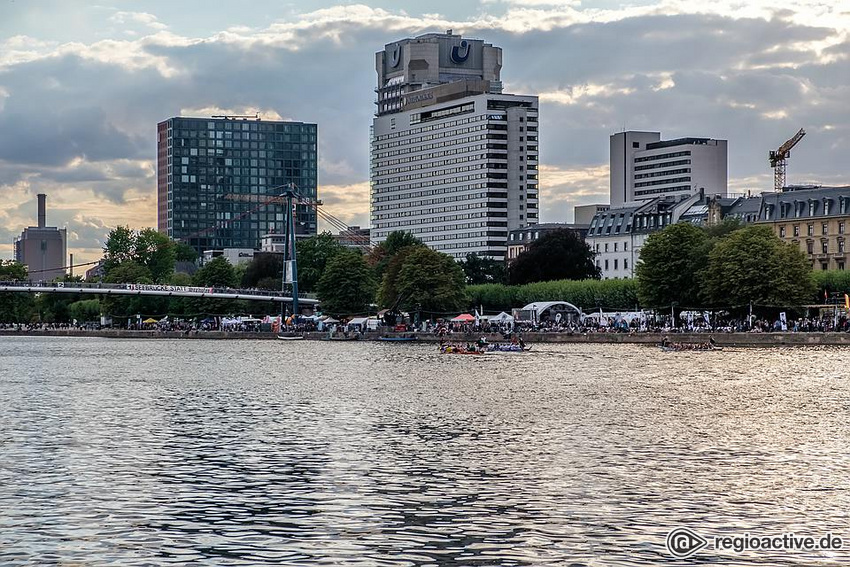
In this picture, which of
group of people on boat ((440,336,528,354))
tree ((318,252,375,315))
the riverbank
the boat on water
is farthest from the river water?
tree ((318,252,375,315))

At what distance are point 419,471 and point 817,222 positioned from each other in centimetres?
12836

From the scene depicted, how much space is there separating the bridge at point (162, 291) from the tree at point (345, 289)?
17163mm

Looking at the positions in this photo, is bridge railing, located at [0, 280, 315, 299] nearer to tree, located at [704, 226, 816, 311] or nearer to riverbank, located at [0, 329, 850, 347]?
riverbank, located at [0, 329, 850, 347]

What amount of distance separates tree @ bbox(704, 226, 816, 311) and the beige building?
31.4 m

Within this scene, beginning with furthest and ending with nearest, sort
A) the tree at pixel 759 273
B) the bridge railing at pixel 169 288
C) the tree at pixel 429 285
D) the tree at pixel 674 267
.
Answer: the bridge railing at pixel 169 288 < the tree at pixel 429 285 < the tree at pixel 674 267 < the tree at pixel 759 273

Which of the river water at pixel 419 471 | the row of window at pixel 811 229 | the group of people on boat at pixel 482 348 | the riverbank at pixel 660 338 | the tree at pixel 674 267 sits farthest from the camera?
the row of window at pixel 811 229

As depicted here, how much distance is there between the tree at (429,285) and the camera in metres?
148

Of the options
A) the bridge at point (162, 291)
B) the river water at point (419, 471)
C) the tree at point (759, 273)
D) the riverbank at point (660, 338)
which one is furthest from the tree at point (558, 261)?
the river water at point (419, 471)

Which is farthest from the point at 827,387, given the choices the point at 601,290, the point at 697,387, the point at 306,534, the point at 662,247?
the point at 601,290

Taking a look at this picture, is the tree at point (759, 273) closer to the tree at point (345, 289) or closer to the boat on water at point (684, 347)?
the boat on water at point (684, 347)

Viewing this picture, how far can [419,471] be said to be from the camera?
3375 cm

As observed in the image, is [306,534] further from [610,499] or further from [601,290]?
[601,290]

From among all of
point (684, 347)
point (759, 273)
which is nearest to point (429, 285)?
point (759, 273)

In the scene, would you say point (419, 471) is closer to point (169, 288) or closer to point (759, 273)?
point (759, 273)
